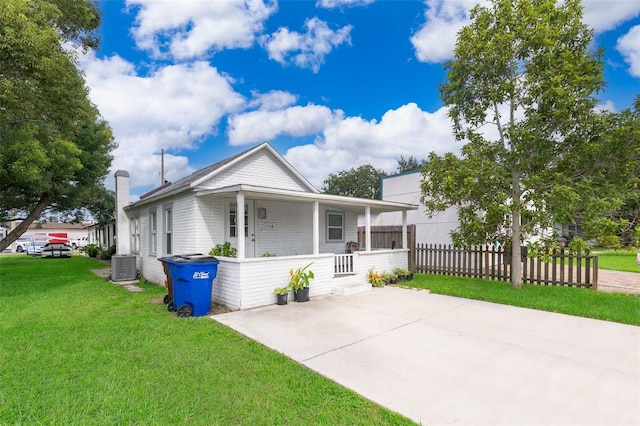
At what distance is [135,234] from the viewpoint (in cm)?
1278

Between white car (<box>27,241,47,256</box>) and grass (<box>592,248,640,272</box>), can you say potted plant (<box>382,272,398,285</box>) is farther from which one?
white car (<box>27,241,47,256</box>)

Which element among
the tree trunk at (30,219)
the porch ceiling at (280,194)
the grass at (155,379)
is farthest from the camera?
the tree trunk at (30,219)

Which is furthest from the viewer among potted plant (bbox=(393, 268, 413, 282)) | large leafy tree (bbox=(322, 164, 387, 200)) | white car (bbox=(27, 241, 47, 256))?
large leafy tree (bbox=(322, 164, 387, 200))

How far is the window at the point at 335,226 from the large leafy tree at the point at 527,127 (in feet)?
13.5

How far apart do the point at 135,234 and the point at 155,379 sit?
10.8 meters

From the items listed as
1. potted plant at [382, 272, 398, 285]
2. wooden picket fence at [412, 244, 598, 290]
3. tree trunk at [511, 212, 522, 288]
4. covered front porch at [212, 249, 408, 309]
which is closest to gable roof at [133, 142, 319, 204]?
covered front porch at [212, 249, 408, 309]

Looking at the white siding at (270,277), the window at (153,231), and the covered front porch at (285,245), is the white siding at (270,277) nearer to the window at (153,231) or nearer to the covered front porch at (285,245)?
the covered front porch at (285,245)

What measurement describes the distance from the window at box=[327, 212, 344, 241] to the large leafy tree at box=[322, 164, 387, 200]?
3274 cm

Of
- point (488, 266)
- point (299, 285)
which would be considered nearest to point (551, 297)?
point (488, 266)

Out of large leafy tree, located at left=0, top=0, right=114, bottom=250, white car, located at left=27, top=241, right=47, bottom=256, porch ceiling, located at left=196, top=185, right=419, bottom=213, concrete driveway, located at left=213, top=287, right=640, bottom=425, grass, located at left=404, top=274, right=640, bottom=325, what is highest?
large leafy tree, located at left=0, top=0, right=114, bottom=250

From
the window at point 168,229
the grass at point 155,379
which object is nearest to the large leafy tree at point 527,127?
the grass at point 155,379

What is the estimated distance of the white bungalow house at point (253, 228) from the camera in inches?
283

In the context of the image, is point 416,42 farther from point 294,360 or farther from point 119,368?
point 119,368

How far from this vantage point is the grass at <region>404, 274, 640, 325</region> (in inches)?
244
